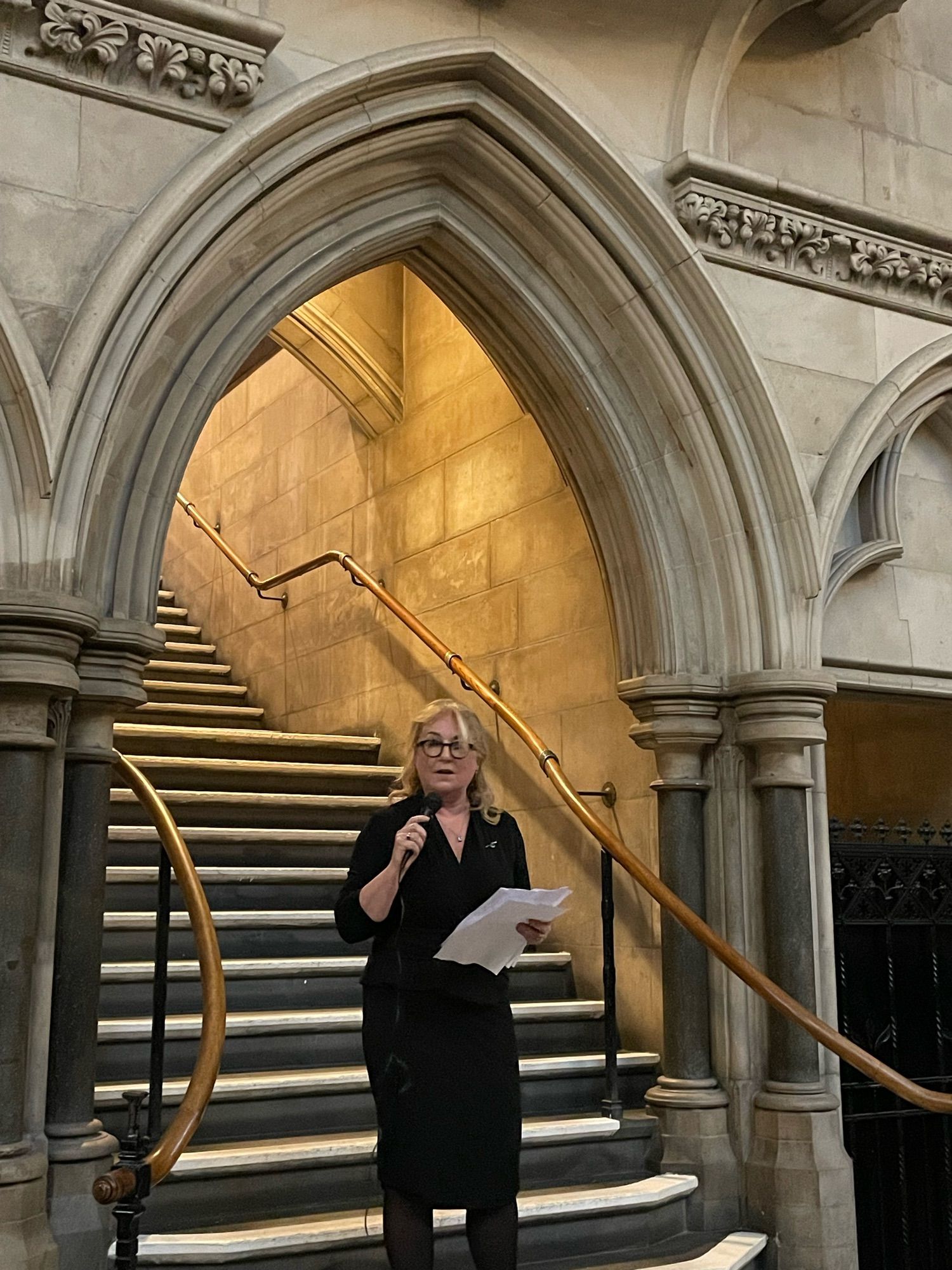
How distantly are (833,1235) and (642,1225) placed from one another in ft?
1.77

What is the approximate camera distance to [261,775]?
512 centimetres

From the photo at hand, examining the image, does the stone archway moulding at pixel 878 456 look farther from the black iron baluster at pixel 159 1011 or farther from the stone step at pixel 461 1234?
the black iron baluster at pixel 159 1011

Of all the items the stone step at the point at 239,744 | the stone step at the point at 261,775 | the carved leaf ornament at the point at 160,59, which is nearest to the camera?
the carved leaf ornament at the point at 160,59

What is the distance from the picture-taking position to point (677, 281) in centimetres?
396

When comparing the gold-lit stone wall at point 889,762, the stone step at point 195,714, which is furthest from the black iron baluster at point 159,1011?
the gold-lit stone wall at point 889,762

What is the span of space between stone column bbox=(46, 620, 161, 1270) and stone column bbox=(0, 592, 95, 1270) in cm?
6

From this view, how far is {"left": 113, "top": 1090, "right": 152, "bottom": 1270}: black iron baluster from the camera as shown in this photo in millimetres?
2113

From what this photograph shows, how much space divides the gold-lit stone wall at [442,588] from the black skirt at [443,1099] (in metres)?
1.87

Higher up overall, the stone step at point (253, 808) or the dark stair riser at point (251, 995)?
the stone step at point (253, 808)

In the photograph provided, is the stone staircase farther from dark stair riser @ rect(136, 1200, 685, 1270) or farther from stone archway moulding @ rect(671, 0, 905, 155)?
stone archway moulding @ rect(671, 0, 905, 155)

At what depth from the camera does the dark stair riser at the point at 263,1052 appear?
11.3 ft

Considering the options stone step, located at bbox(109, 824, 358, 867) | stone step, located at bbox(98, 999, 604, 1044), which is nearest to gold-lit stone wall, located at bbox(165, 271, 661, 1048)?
stone step, located at bbox(109, 824, 358, 867)

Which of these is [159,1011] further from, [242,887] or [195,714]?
[195,714]

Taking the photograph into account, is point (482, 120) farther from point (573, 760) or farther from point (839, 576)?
point (573, 760)
